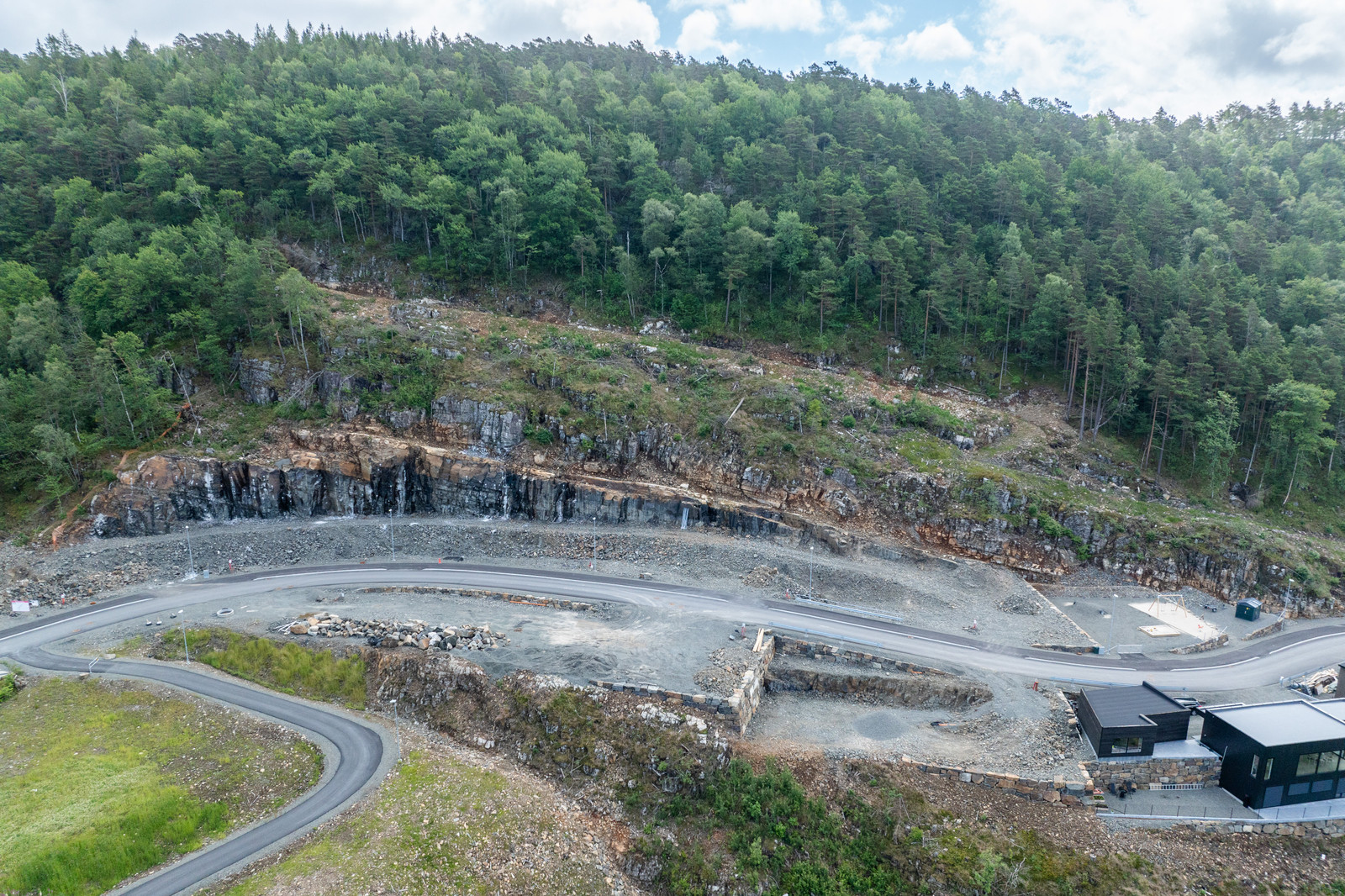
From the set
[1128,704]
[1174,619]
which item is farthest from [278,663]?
[1174,619]

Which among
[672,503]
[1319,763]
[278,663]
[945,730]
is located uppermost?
[672,503]

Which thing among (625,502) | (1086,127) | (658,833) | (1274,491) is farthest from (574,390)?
(1086,127)

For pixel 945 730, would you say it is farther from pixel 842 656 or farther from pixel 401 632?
pixel 401 632

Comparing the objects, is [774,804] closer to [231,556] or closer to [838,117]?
[231,556]

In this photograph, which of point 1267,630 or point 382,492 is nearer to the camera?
point 1267,630

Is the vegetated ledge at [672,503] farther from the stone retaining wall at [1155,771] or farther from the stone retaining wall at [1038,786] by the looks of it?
the stone retaining wall at [1038,786]

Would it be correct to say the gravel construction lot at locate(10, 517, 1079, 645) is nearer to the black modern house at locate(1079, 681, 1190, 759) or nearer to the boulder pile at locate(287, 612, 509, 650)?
the black modern house at locate(1079, 681, 1190, 759)
